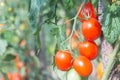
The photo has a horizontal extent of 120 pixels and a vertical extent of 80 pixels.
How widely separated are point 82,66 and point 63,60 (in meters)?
0.06

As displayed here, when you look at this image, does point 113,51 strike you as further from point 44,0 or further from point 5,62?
point 5,62

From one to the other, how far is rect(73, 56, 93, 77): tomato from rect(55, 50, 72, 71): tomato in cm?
2

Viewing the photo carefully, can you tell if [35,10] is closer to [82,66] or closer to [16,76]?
[82,66]

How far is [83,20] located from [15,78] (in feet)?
4.92

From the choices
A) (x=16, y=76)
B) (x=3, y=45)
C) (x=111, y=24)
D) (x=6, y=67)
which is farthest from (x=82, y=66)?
(x=16, y=76)

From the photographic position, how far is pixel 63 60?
3.94 ft

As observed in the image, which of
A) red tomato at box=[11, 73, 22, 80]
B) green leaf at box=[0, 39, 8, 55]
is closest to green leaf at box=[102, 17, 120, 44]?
green leaf at box=[0, 39, 8, 55]

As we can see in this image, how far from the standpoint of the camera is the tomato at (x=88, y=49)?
1.18 metres

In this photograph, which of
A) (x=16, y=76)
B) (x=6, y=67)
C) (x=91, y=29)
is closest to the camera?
(x=91, y=29)

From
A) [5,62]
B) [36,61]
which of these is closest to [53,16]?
[5,62]

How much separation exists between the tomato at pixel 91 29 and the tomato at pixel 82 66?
0.07 m

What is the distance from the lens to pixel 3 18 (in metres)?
2.23

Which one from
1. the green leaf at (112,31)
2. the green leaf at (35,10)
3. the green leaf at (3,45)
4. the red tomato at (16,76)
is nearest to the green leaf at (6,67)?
the green leaf at (3,45)

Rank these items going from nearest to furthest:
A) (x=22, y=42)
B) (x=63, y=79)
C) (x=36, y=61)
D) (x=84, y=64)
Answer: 1. (x=84, y=64)
2. (x=63, y=79)
3. (x=36, y=61)
4. (x=22, y=42)
